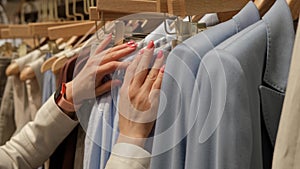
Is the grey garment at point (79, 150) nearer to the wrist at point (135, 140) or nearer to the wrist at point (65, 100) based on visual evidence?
the wrist at point (65, 100)

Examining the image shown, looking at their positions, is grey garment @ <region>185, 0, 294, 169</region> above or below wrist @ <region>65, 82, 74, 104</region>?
above

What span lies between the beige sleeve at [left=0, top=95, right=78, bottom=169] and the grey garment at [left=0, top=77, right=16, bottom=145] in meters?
0.26

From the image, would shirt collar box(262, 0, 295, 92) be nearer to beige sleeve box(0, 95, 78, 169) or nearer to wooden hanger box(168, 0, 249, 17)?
wooden hanger box(168, 0, 249, 17)

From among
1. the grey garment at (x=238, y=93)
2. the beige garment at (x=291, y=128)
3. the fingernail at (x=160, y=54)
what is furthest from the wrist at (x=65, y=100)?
the beige garment at (x=291, y=128)

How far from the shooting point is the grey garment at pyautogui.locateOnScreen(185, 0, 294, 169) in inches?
21.4

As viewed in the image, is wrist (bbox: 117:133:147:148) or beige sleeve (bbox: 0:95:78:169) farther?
beige sleeve (bbox: 0:95:78:169)

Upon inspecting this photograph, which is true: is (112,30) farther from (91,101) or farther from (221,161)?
(221,161)

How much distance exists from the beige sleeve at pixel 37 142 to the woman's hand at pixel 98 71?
0.37 ft

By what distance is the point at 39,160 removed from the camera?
0.98m

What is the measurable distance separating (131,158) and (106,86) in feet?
0.46

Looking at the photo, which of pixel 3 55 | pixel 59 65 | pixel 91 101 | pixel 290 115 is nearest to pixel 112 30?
pixel 91 101

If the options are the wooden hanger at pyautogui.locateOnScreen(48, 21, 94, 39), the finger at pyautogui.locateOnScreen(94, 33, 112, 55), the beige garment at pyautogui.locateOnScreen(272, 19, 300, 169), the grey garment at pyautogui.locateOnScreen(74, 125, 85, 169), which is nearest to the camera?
the beige garment at pyautogui.locateOnScreen(272, 19, 300, 169)

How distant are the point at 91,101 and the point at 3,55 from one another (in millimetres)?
688

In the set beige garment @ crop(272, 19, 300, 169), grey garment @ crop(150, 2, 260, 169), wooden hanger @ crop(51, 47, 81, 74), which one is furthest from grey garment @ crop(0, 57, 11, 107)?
beige garment @ crop(272, 19, 300, 169)
